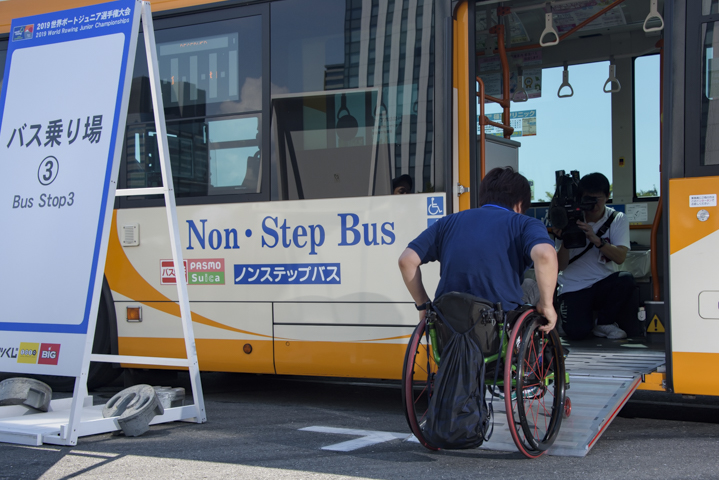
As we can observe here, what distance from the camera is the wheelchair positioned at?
137 inches

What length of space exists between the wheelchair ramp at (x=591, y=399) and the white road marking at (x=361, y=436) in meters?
0.55

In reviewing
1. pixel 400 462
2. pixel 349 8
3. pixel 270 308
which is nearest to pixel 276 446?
pixel 400 462

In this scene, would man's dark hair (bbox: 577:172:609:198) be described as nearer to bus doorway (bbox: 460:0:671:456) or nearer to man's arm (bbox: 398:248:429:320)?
bus doorway (bbox: 460:0:671:456)

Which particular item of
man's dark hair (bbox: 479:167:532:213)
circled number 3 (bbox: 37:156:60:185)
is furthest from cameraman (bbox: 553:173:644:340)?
circled number 3 (bbox: 37:156:60:185)

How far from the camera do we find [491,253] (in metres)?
3.77

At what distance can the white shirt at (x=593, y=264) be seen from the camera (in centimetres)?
629

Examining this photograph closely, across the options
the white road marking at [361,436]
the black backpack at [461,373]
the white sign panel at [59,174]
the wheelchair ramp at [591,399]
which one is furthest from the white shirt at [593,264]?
the white sign panel at [59,174]

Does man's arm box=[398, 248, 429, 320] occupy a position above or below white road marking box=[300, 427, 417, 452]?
above

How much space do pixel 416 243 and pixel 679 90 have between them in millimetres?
1833

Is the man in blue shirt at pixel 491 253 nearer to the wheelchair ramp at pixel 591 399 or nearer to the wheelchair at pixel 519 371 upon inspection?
the wheelchair at pixel 519 371

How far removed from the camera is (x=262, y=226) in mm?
5230

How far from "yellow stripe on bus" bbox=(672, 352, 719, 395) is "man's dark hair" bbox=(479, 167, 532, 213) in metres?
1.28

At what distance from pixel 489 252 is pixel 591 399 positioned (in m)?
1.17

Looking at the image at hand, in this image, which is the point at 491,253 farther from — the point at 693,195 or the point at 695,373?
the point at 695,373
